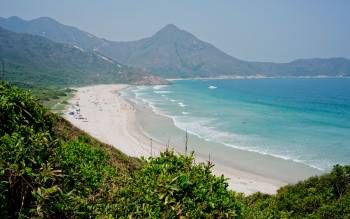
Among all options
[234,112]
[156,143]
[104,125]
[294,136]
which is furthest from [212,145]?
[234,112]

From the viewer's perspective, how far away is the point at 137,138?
176 feet

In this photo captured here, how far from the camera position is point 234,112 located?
8344 cm

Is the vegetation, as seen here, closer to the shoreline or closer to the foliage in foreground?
the foliage in foreground

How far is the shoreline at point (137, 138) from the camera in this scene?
36031 millimetres

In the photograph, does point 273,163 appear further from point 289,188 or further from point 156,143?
point 289,188

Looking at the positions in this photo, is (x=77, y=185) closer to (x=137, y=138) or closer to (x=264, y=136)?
(x=137, y=138)

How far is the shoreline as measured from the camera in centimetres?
3603

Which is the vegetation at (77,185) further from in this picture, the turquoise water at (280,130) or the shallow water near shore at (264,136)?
the turquoise water at (280,130)

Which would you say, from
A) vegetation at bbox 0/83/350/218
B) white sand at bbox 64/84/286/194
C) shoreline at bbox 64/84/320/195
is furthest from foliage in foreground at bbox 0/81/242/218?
white sand at bbox 64/84/286/194

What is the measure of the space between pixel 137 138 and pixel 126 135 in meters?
2.57

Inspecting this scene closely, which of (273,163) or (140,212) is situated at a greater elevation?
(140,212)

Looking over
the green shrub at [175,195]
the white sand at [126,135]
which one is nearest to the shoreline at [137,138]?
the white sand at [126,135]

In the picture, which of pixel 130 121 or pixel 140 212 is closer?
pixel 140 212

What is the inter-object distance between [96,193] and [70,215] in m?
1.40
